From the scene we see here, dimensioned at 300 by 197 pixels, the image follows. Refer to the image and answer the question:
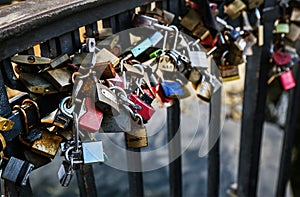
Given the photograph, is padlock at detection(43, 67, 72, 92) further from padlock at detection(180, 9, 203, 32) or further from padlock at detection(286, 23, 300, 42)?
padlock at detection(286, 23, 300, 42)

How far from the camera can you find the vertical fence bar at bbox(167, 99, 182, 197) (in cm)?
100

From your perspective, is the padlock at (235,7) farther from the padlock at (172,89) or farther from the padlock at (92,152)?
the padlock at (92,152)

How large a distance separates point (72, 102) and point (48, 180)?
1.42 metres

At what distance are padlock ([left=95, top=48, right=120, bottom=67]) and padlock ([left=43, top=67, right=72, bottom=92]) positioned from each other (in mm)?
66

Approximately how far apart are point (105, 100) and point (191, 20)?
0.36 meters

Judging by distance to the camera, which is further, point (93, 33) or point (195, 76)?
point (195, 76)

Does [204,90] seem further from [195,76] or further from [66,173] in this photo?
[66,173]

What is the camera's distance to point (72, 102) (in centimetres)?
67

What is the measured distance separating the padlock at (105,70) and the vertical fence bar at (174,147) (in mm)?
291

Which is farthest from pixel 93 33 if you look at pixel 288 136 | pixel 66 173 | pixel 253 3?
pixel 288 136

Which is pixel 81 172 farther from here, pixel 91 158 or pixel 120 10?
pixel 120 10

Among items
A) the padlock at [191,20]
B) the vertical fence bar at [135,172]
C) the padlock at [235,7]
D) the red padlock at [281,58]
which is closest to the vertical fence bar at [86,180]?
the vertical fence bar at [135,172]

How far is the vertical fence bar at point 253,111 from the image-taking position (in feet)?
3.93

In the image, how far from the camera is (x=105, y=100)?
0.67 metres
